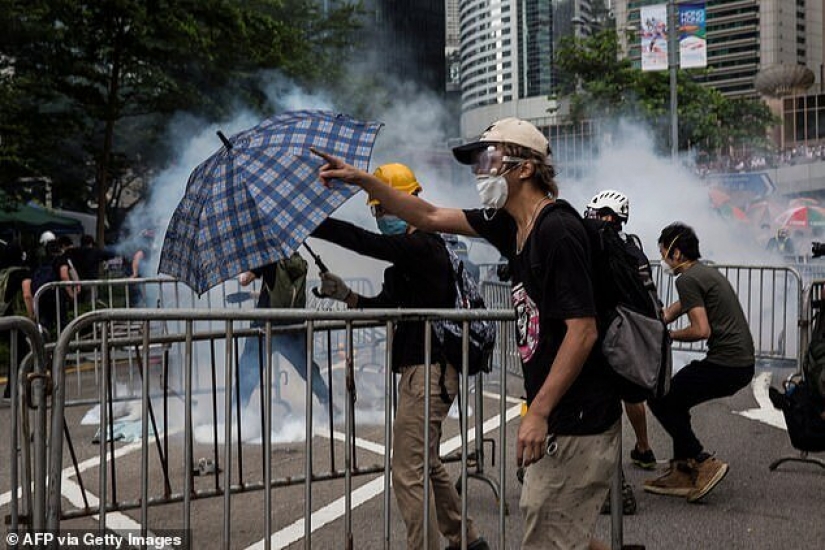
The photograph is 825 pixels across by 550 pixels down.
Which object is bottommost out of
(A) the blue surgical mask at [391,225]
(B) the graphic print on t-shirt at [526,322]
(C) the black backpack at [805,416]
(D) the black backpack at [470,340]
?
(C) the black backpack at [805,416]

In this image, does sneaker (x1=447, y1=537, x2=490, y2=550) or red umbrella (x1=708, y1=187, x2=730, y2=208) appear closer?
sneaker (x1=447, y1=537, x2=490, y2=550)

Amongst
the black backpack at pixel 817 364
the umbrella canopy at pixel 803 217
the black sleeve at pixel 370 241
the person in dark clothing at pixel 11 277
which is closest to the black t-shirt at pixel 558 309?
the black sleeve at pixel 370 241

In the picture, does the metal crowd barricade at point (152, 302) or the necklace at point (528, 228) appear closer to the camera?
the necklace at point (528, 228)

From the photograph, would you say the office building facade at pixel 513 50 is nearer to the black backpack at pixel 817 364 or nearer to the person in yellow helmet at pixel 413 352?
the black backpack at pixel 817 364

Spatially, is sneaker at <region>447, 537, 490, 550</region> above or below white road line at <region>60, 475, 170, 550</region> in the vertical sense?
above

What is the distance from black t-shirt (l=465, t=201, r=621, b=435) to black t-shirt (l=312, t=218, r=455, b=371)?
85 cm

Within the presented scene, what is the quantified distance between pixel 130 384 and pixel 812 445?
5.33 meters

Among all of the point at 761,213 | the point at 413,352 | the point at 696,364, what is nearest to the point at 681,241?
the point at 696,364

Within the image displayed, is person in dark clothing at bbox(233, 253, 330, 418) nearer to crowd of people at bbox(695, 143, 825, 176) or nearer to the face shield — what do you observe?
the face shield

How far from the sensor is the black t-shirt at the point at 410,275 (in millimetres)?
3672

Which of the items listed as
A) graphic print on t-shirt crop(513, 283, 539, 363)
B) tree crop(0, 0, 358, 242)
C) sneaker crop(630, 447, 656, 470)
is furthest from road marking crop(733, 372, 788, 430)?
tree crop(0, 0, 358, 242)

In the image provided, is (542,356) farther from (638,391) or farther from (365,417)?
(365,417)

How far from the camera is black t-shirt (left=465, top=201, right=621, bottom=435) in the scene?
267cm

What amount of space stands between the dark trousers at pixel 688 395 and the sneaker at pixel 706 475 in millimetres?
68
